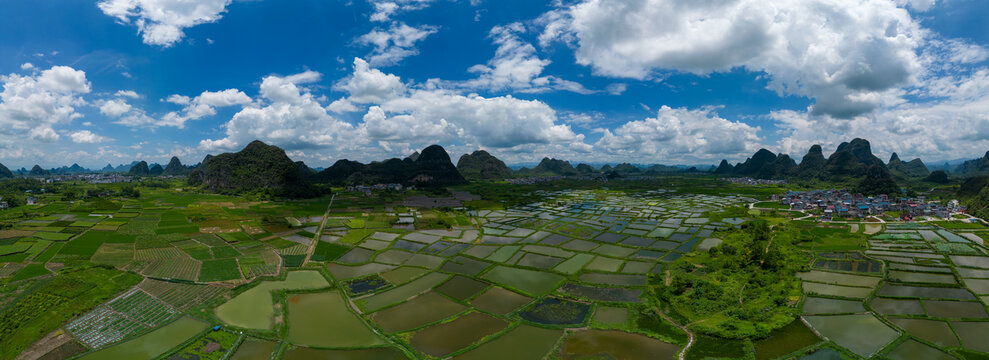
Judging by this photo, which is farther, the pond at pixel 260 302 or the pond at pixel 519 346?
the pond at pixel 260 302

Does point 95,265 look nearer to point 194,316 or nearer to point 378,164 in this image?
point 194,316

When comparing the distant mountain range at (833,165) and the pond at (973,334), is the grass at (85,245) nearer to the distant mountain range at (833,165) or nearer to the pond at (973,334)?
the pond at (973,334)

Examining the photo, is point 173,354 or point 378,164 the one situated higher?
point 378,164

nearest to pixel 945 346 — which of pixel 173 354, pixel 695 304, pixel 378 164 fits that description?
pixel 695 304

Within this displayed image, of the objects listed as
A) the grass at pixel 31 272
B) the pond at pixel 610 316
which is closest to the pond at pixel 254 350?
the pond at pixel 610 316

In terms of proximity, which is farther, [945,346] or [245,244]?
[245,244]

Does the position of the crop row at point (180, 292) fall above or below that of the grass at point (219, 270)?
below
